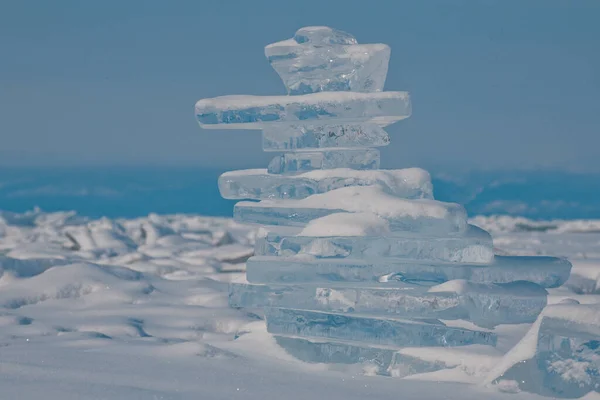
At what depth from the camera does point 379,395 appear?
2.93 m

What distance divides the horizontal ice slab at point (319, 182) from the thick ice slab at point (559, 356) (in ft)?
3.17

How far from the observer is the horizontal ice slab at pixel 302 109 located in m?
3.69

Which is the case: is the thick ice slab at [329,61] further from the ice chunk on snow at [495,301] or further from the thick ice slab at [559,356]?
the thick ice slab at [559,356]

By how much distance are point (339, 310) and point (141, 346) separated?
94 centimetres

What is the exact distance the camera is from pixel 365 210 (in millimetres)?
3555

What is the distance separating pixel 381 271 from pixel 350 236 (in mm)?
A: 212

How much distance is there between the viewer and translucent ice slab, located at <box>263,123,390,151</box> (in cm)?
381

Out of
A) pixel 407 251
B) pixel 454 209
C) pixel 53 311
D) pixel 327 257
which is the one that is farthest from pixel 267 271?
pixel 53 311

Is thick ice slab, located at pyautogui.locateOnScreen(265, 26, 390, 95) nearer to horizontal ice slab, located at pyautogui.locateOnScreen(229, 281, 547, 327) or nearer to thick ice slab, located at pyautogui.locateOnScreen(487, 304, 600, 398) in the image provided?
horizontal ice slab, located at pyautogui.locateOnScreen(229, 281, 547, 327)

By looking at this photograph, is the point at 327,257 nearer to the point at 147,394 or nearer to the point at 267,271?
the point at 267,271

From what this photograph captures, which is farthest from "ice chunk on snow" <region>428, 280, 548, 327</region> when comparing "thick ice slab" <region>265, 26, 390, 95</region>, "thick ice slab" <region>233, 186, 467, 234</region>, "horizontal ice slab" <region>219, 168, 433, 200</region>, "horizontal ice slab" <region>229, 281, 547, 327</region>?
"thick ice slab" <region>265, 26, 390, 95</region>

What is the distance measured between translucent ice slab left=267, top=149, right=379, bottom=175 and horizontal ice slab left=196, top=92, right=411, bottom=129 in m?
0.17

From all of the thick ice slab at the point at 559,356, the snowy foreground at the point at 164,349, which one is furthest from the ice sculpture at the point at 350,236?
the thick ice slab at the point at 559,356

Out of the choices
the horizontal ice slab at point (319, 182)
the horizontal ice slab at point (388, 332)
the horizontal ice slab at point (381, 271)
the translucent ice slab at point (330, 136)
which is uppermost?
the translucent ice slab at point (330, 136)
